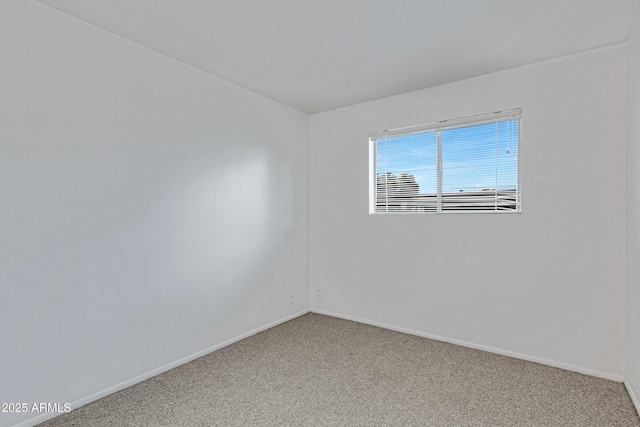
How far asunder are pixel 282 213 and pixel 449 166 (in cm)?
182

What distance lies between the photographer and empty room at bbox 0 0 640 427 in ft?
6.52

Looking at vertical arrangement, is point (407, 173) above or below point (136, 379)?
above

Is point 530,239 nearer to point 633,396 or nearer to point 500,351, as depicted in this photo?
point 500,351

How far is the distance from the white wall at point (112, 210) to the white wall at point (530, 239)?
134 cm

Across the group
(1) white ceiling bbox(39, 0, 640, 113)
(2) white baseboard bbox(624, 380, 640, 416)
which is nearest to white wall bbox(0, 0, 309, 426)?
(1) white ceiling bbox(39, 0, 640, 113)

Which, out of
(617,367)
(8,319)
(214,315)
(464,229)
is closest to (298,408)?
(214,315)

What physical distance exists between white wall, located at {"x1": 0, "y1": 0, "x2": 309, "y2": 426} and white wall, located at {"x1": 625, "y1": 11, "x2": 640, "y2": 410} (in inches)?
116

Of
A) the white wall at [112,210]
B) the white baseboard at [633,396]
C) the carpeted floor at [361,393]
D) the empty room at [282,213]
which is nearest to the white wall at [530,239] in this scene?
the empty room at [282,213]

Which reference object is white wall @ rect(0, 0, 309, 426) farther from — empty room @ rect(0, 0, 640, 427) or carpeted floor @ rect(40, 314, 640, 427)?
carpeted floor @ rect(40, 314, 640, 427)

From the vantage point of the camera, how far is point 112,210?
7.50ft

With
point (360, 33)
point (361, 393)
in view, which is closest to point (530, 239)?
point (361, 393)

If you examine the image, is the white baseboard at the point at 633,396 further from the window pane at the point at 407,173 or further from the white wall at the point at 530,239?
the window pane at the point at 407,173

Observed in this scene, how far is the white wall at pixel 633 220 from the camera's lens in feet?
6.81

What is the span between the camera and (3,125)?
184 centimetres
